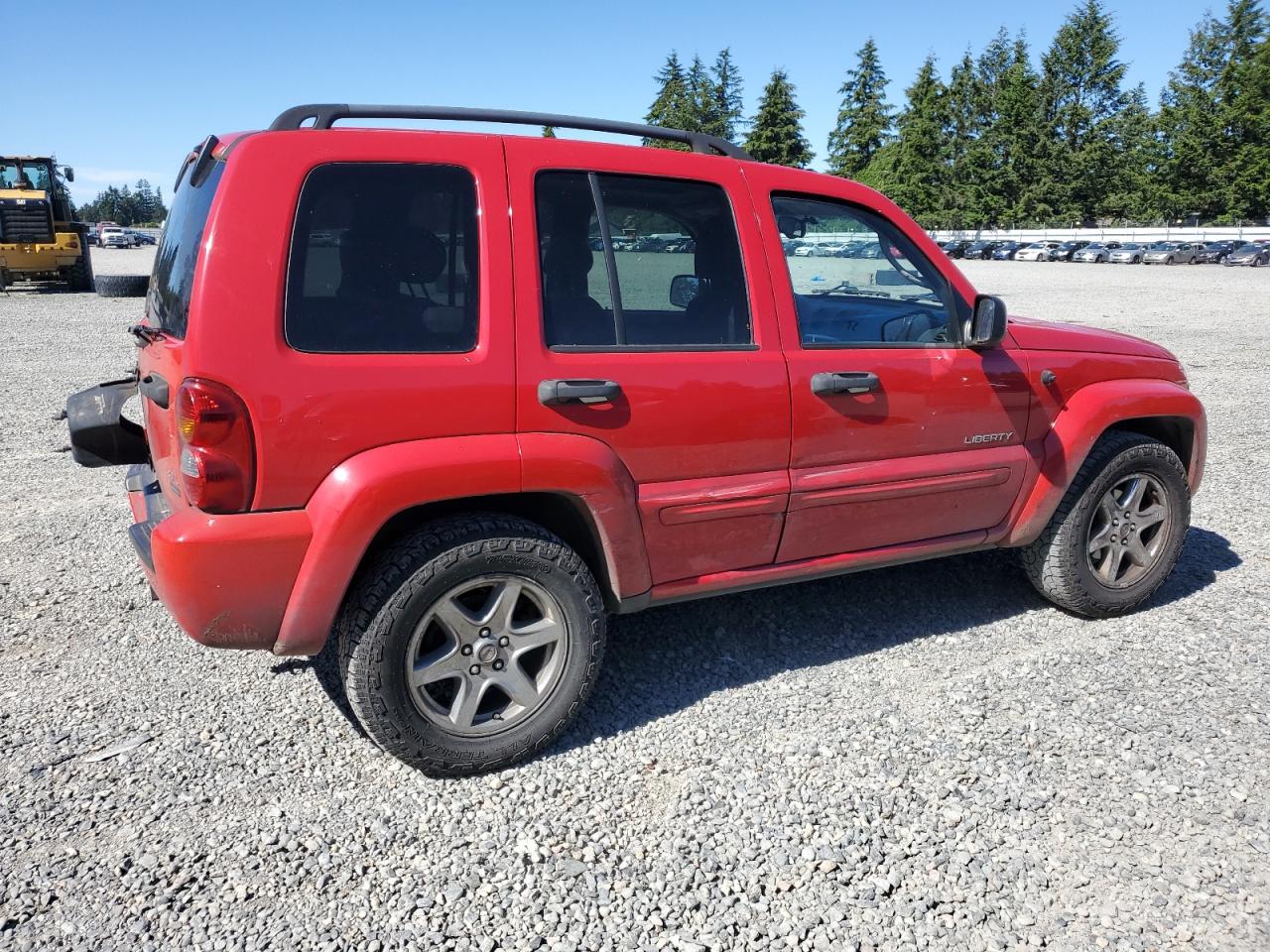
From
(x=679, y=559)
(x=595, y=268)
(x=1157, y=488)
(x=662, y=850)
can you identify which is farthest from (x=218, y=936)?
(x=1157, y=488)

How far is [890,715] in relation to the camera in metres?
3.46

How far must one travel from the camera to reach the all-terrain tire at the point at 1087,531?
4.09m

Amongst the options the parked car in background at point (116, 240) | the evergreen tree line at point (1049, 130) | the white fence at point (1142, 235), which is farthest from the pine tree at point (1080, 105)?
the parked car in background at point (116, 240)

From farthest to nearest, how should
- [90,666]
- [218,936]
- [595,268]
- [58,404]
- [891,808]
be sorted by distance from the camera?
[58,404]
[90,666]
[595,268]
[891,808]
[218,936]

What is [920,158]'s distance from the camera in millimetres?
76688

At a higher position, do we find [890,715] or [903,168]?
[903,168]

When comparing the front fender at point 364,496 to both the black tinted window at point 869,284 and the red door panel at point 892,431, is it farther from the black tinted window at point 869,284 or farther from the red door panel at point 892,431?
the black tinted window at point 869,284

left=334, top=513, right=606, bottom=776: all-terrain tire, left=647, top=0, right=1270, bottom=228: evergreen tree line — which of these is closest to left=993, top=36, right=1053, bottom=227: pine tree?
left=647, top=0, right=1270, bottom=228: evergreen tree line

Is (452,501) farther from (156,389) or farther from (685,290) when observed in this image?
(685,290)

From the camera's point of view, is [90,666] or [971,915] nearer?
[971,915]

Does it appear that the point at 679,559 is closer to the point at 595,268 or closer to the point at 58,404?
the point at 595,268

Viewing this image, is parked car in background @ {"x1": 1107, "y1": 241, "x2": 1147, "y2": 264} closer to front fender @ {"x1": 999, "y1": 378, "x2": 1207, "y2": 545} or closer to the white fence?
the white fence

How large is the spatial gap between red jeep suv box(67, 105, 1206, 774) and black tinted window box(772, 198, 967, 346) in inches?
0.5

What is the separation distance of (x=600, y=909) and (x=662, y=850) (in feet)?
0.96
